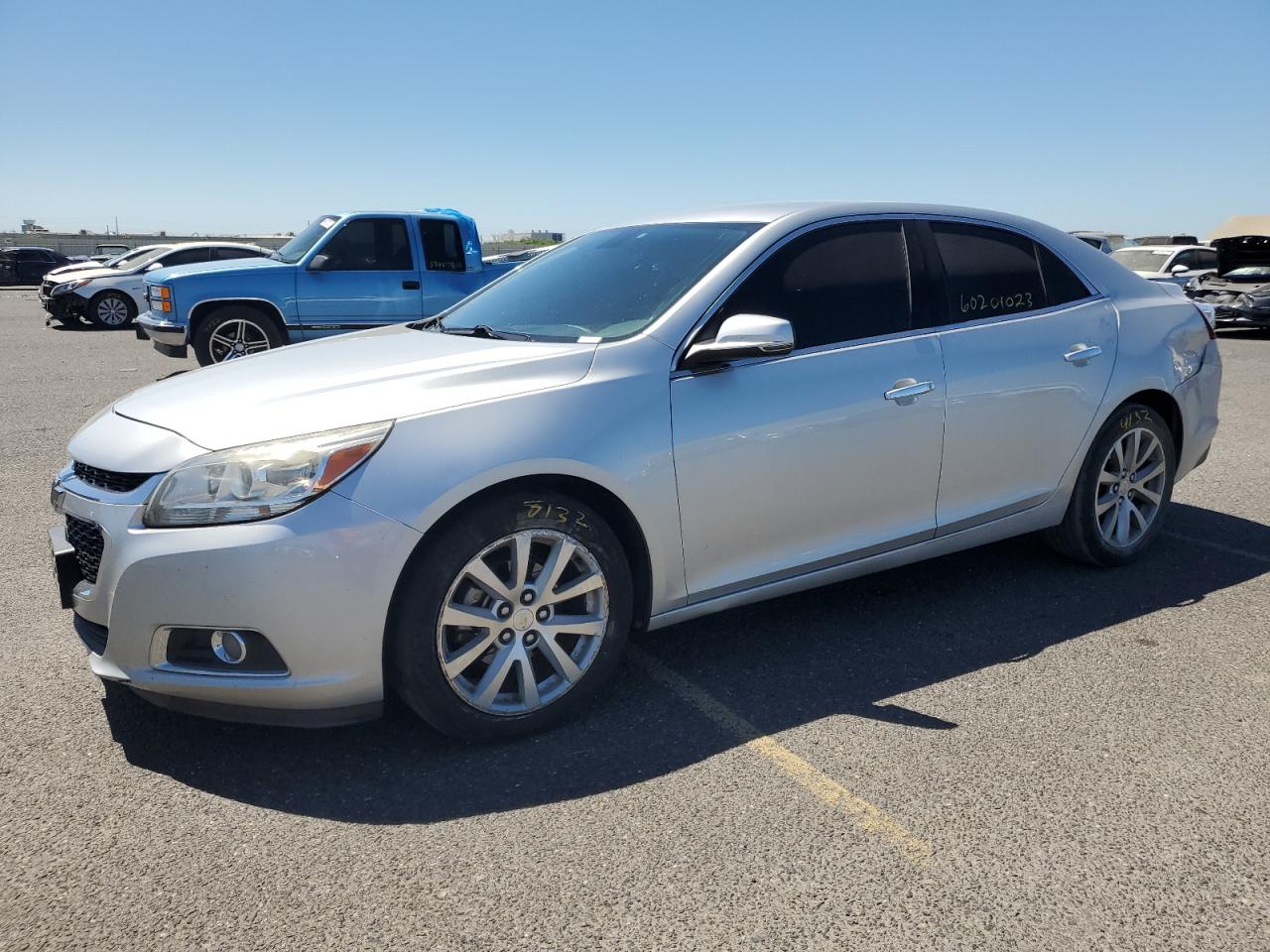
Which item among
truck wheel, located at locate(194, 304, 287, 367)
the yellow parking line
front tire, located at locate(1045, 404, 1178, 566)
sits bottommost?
the yellow parking line

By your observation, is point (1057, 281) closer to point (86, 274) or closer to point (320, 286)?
point (320, 286)

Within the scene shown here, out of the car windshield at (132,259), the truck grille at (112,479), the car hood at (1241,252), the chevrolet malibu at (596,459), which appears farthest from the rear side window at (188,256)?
the car hood at (1241,252)

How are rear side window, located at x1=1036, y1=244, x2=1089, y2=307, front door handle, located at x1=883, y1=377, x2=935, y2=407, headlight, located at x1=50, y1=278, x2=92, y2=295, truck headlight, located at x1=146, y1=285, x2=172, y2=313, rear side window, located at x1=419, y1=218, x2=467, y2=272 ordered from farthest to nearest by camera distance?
1. headlight, located at x1=50, y1=278, x2=92, y2=295
2. rear side window, located at x1=419, y1=218, x2=467, y2=272
3. truck headlight, located at x1=146, y1=285, x2=172, y2=313
4. rear side window, located at x1=1036, y1=244, x2=1089, y2=307
5. front door handle, located at x1=883, y1=377, x2=935, y2=407

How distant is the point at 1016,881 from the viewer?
95.8 inches

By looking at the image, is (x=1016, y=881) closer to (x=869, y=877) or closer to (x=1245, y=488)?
(x=869, y=877)

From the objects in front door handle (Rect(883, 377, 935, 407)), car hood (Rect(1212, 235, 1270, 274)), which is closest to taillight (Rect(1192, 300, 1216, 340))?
front door handle (Rect(883, 377, 935, 407))

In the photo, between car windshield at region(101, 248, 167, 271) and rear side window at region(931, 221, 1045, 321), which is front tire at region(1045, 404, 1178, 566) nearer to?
rear side window at region(931, 221, 1045, 321)

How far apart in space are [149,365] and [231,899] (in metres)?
11.9

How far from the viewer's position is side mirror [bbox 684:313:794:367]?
129 inches

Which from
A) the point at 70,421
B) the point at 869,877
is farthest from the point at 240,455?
the point at 70,421

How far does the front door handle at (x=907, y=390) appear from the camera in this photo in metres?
3.75

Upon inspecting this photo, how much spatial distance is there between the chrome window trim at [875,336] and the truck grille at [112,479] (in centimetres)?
167

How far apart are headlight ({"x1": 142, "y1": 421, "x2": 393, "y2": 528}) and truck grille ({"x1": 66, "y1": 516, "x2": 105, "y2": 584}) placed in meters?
0.25

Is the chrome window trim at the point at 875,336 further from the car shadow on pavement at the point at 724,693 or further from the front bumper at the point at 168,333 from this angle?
the front bumper at the point at 168,333
